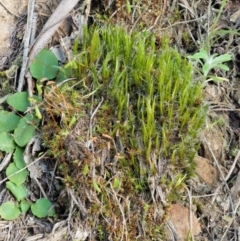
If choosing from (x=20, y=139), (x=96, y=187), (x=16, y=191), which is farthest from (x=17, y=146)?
(x=96, y=187)

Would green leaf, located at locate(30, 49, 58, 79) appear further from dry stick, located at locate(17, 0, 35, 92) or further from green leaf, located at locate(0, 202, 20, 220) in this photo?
green leaf, located at locate(0, 202, 20, 220)

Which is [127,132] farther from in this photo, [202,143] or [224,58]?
[224,58]

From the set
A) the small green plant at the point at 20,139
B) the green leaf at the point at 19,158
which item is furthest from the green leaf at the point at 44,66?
the green leaf at the point at 19,158

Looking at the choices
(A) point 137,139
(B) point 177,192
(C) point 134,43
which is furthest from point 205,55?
(B) point 177,192

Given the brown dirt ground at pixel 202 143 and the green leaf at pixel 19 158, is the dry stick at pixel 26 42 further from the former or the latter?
the green leaf at pixel 19 158

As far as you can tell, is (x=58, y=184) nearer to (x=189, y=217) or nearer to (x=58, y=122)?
(x=58, y=122)
